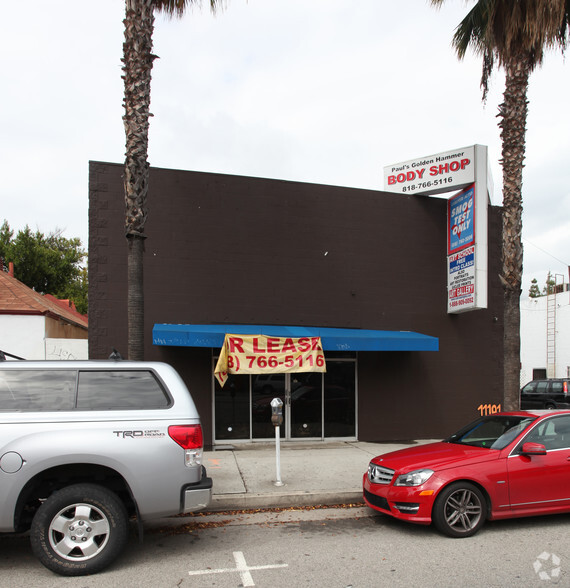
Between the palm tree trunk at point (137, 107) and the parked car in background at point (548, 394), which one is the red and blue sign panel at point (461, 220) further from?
the parked car in background at point (548, 394)

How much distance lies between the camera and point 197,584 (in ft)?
15.3

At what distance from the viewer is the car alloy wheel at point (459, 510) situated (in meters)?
5.85

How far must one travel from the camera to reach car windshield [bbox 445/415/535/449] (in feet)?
21.1

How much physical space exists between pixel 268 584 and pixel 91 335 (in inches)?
286

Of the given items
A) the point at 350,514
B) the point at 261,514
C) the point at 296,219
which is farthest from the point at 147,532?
the point at 296,219

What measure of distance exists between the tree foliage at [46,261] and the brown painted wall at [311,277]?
26.1 metres

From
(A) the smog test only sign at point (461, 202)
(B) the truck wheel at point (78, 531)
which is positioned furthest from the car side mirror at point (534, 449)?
(A) the smog test only sign at point (461, 202)

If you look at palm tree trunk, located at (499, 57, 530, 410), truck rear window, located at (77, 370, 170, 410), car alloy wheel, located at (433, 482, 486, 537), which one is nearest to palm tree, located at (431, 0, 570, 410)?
palm tree trunk, located at (499, 57, 530, 410)

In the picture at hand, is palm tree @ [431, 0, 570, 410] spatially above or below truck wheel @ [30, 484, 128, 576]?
above

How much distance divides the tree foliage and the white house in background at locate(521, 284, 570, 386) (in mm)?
31688

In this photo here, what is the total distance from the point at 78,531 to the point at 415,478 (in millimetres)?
3584

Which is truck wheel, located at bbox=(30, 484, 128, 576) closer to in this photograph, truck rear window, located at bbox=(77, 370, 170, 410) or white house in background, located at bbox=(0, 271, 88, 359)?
truck rear window, located at bbox=(77, 370, 170, 410)

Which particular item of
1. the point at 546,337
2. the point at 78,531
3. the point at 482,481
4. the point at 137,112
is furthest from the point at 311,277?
the point at 546,337

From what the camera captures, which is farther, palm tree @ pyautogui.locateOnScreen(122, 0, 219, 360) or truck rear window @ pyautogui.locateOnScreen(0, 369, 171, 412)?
palm tree @ pyautogui.locateOnScreen(122, 0, 219, 360)
